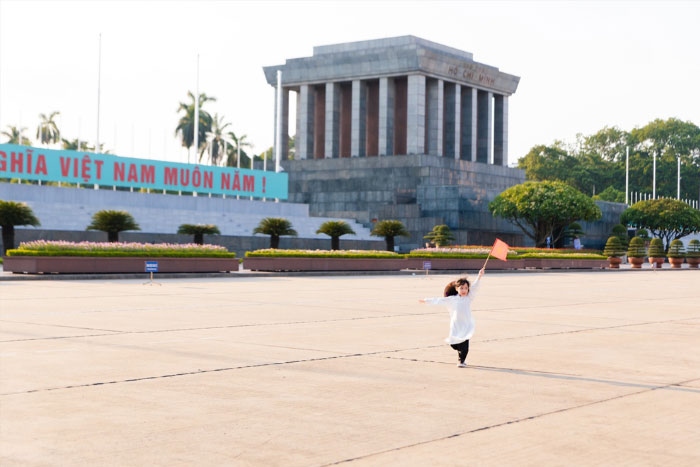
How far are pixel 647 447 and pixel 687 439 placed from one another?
0.50 m

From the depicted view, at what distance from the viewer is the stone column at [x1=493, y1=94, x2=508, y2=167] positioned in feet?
333

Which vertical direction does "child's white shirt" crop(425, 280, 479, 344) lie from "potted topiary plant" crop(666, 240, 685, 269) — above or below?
below

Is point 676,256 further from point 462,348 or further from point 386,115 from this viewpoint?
point 462,348

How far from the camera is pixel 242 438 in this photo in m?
6.84

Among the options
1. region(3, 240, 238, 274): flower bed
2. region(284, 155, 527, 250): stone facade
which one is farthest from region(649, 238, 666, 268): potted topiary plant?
region(3, 240, 238, 274): flower bed

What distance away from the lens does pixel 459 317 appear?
11.1 m

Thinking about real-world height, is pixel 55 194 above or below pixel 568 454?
above

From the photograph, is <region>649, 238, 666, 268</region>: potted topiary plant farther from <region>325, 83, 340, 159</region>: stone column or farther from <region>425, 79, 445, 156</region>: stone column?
<region>325, 83, 340, 159</region>: stone column

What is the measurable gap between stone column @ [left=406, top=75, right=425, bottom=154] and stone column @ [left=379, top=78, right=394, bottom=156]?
114 inches

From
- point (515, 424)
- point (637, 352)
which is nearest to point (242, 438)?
point (515, 424)

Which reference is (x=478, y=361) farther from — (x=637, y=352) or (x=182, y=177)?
(x=182, y=177)

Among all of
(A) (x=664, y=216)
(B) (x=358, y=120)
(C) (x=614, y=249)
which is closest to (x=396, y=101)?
(B) (x=358, y=120)

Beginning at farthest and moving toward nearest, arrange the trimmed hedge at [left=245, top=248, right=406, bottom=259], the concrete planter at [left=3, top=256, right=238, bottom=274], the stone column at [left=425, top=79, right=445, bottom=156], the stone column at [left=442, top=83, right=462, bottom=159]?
the stone column at [left=442, top=83, right=462, bottom=159] → the stone column at [left=425, top=79, right=445, bottom=156] → the trimmed hedge at [left=245, top=248, right=406, bottom=259] → the concrete planter at [left=3, top=256, right=238, bottom=274]

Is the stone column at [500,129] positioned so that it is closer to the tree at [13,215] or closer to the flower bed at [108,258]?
the flower bed at [108,258]
